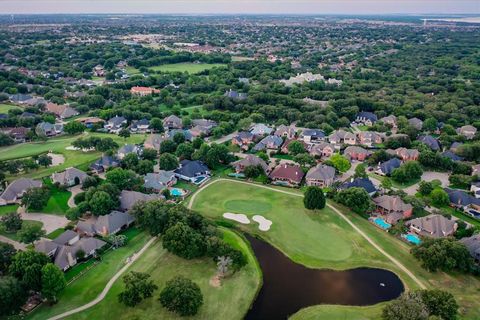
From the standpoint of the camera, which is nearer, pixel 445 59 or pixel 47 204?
pixel 47 204

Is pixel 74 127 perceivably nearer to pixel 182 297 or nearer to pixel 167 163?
pixel 167 163

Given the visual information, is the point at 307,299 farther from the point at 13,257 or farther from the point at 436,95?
the point at 436,95

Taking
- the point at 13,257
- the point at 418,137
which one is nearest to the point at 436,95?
the point at 418,137

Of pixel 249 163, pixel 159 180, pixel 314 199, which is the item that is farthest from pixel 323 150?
pixel 159 180

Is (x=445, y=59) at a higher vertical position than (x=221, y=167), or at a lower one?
higher

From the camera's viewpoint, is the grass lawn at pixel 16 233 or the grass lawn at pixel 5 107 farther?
the grass lawn at pixel 5 107

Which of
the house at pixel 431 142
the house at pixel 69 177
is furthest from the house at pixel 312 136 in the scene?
the house at pixel 69 177

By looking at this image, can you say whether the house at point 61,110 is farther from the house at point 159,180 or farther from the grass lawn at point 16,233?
the grass lawn at point 16,233
